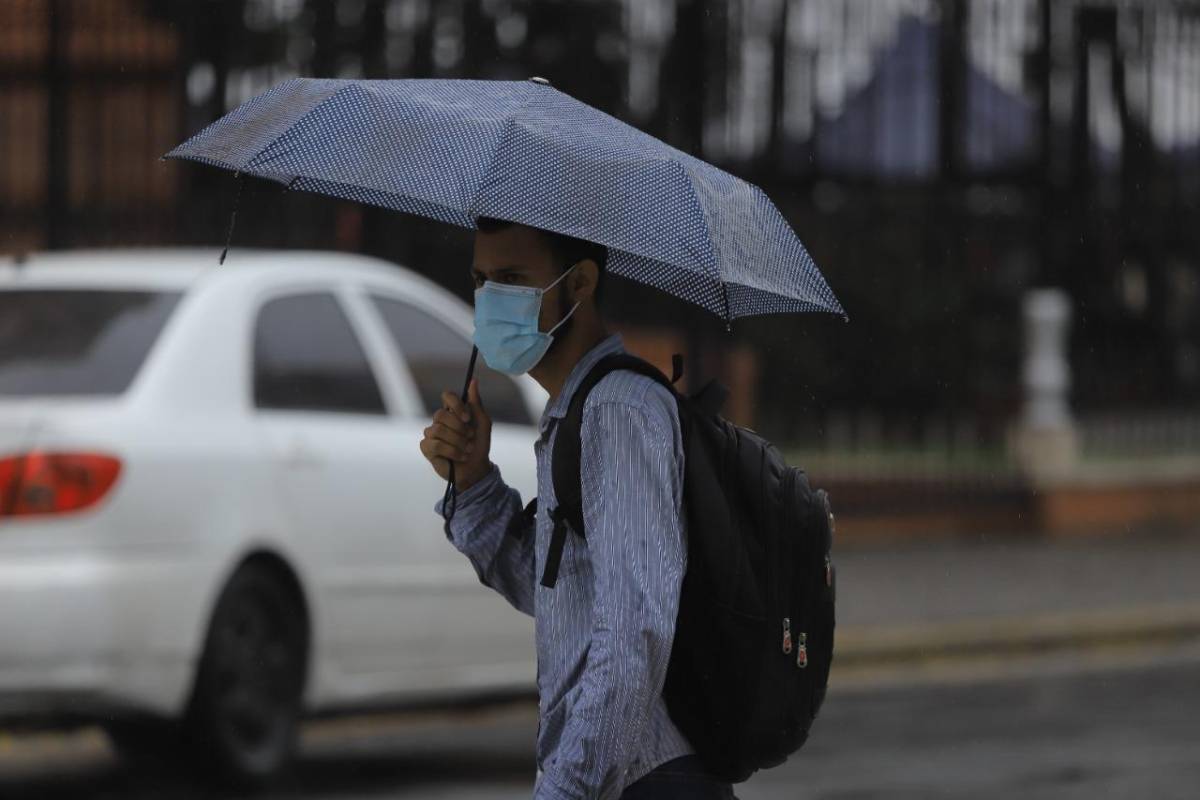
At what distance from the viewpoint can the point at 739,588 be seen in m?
2.90

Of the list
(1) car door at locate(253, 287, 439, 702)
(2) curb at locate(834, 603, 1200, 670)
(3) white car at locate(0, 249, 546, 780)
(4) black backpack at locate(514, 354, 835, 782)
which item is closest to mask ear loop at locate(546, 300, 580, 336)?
(4) black backpack at locate(514, 354, 835, 782)

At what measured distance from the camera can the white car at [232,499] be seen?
252 inches

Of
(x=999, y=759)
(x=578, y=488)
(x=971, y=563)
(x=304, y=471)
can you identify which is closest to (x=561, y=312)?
(x=578, y=488)

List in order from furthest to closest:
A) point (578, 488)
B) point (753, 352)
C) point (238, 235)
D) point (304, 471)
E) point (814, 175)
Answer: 1. point (753, 352)
2. point (814, 175)
3. point (238, 235)
4. point (304, 471)
5. point (578, 488)

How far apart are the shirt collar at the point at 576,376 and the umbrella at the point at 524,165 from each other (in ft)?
0.41

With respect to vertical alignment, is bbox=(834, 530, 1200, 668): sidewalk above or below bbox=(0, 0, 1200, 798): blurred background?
below

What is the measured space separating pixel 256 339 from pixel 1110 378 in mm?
9858

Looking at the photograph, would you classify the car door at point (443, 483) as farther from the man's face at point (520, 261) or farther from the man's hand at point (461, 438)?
the man's face at point (520, 261)

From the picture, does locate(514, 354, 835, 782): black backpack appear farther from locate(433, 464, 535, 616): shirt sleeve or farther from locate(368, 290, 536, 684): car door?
locate(368, 290, 536, 684): car door

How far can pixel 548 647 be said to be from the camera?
2979 mm

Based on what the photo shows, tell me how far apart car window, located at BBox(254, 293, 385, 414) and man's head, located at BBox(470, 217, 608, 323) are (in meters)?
4.11

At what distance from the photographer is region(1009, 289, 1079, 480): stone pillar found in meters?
16.3

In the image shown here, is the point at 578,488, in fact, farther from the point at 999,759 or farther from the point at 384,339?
the point at 999,759

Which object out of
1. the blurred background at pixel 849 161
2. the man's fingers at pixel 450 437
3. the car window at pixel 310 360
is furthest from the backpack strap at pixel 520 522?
the blurred background at pixel 849 161
